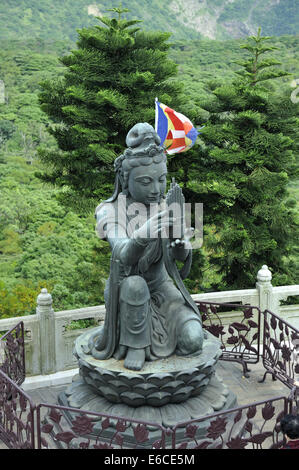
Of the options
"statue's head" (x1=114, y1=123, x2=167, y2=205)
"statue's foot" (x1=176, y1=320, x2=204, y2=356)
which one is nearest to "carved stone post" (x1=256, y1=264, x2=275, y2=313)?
"statue's foot" (x1=176, y1=320, x2=204, y2=356)

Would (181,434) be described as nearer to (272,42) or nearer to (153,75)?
(153,75)

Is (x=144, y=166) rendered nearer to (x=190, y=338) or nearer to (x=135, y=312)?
(x=135, y=312)

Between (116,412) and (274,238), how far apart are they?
730 cm

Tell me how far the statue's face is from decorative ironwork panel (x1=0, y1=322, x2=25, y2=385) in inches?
101

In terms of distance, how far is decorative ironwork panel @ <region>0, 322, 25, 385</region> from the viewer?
687 cm

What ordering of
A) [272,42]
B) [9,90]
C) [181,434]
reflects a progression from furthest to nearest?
[272,42], [9,90], [181,434]

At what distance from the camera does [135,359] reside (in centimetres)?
568

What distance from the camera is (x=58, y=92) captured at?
37.7 ft

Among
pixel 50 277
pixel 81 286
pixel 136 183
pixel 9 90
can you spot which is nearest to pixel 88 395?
pixel 136 183

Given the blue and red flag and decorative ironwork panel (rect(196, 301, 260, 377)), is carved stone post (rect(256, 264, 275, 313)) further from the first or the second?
the blue and red flag

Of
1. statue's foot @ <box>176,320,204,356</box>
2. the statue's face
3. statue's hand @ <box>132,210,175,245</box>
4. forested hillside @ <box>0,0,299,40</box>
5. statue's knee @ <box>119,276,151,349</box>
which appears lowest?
statue's foot @ <box>176,320,204,356</box>

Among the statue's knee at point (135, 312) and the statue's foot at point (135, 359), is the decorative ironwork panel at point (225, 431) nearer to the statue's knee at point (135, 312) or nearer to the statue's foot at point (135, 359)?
the statue's foot at point (135, 359)

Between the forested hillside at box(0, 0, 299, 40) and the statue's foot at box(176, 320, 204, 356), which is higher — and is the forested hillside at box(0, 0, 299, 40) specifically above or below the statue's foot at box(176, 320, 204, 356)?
above

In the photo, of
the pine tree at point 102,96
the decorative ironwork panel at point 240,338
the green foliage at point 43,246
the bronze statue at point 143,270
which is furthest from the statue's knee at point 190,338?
the green foliage at point 43,246
